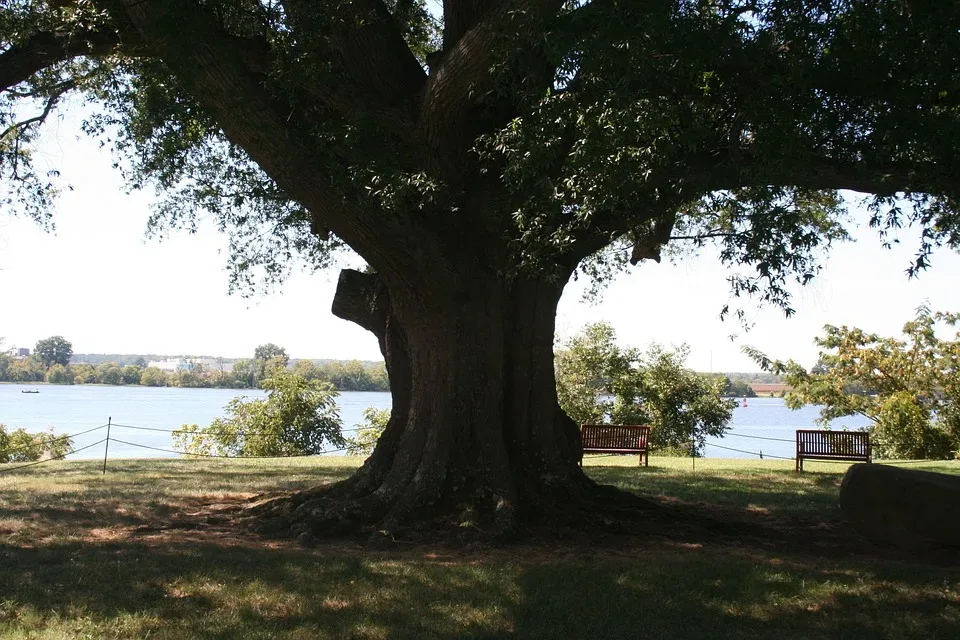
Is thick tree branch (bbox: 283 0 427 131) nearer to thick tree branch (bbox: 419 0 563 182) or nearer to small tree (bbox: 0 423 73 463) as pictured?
thick tree branch (bbox: 419 0 563 182)

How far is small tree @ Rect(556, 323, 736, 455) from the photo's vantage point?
987 inches

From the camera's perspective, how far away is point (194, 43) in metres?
8.16

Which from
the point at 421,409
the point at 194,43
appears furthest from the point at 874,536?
the point at 194,43

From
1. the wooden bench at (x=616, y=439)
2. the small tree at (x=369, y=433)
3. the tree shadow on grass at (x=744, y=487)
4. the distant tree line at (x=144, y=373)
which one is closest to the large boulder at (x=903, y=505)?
the tree shadow on grass at (x=744, y=487)

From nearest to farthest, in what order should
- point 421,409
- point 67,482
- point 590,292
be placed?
1. point 421,409
2. point 67,482
3. point 590,292

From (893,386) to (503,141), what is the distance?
21.4 metres

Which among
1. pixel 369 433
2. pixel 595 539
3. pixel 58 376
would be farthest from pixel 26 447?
pixel 58 376

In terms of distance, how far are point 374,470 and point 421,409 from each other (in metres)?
1.07

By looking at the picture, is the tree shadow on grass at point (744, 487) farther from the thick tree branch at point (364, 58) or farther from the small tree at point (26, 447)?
the small tree at point (26, 447)

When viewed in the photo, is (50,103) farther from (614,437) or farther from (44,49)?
(614,437)

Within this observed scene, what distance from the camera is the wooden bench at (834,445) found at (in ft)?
51.6

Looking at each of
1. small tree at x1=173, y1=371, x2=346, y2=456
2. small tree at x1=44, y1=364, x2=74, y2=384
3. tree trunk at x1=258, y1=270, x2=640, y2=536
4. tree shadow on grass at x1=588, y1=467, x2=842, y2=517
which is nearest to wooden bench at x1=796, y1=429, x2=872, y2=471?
tree shadow on grass at x1=588, y1=467, x2=842, y2=517

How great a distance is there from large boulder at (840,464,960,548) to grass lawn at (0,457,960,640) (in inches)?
10.7

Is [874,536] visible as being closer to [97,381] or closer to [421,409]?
[421,409]
